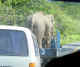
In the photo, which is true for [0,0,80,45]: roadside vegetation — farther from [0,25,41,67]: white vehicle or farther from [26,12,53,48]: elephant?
[0,25,41,67]: white vehicle

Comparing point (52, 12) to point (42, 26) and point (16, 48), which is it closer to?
point (42, 26)

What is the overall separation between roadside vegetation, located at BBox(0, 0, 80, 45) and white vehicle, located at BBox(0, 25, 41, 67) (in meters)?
11.1

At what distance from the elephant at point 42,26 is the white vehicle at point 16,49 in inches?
432

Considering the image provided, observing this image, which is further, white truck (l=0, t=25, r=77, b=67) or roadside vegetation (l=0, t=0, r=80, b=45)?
roadside vegetation (l=0, t=0, r=80, b=45)

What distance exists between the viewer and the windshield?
6.88 m

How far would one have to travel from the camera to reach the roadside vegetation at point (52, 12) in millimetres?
18250

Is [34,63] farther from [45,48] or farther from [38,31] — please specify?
[38,31]

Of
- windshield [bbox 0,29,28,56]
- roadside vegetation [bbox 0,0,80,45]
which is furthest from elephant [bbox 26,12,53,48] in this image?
windshield [bbox 0,29,28,56]

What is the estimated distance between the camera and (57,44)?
16.9 metres

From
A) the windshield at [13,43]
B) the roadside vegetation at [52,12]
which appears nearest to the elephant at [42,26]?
the roadside vegetation at [52,12]

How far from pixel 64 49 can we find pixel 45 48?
2.91 ft

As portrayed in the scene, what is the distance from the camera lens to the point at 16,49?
692 cm

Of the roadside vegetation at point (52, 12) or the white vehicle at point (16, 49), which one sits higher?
the white vehicle at point (16, 49)

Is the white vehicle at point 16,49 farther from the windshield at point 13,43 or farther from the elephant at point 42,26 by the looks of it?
the elephant at point 42,26
